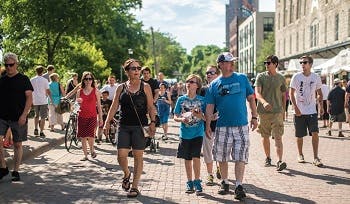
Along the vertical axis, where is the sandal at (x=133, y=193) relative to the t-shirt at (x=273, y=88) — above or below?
below

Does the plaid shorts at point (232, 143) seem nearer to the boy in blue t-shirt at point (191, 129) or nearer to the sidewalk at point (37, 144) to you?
the boy in blue t-shirt at point (191, 129)

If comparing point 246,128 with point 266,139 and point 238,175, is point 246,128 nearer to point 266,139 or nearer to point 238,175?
point 238,175

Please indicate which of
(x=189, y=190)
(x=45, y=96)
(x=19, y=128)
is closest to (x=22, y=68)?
(x=45, y=96)

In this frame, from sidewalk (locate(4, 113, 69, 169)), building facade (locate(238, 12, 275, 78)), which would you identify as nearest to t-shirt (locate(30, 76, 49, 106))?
sidewalk (locate(4, 113, 69, 169))

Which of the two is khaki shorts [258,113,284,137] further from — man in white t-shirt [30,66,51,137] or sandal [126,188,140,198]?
man in white t-shirt [30,66,51,137]

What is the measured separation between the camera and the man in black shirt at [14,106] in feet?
27.0

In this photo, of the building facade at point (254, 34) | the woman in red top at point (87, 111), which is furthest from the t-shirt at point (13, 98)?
the building facade at point (254, 34)

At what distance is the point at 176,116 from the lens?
23.7 ft

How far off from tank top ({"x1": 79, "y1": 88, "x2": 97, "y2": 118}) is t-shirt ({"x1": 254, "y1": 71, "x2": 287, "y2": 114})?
342 cm

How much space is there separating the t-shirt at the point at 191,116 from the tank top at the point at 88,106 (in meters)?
3.72

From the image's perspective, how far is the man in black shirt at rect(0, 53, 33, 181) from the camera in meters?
8.23

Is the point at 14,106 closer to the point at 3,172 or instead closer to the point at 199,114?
the point at 3,172

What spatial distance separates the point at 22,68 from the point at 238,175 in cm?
2681

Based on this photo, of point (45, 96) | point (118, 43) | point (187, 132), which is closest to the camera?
point (187, 132)
